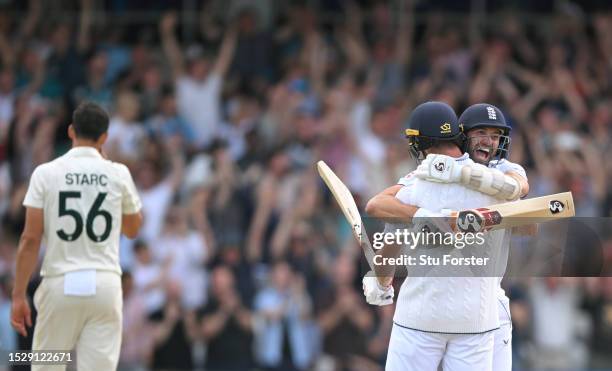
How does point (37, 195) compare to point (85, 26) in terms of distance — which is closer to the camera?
point (37, 195)

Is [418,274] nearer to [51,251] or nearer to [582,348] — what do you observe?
[51,251]

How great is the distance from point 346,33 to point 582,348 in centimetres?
521

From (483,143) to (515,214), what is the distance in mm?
579

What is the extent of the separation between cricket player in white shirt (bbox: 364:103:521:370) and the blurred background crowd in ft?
19.9

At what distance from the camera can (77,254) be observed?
27.9ft

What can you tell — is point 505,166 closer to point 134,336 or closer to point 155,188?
point 134,336

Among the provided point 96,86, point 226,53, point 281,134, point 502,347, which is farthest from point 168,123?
point 502,347

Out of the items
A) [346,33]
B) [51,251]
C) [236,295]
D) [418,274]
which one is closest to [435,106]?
[418,274]

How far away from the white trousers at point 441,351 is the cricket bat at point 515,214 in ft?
2.29

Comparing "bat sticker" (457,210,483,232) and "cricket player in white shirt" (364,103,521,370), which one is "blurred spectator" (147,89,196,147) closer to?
"cricket player in white shirt" (364,103,521,370)

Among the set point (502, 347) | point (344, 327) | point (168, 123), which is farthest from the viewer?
point (168, 123)

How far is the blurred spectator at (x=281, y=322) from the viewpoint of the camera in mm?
13930

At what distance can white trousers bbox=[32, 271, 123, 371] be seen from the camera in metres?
8.42

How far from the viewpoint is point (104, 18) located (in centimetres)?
1670
